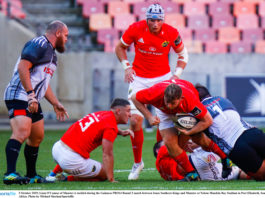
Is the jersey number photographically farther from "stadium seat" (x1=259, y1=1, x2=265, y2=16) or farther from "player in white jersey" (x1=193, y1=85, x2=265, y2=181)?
"stadium seat" (x1=259, y1=1, x2=265, y2=16)

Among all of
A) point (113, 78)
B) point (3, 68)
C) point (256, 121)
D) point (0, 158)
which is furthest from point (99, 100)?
point (0, 158)

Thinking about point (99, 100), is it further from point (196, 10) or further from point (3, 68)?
point (196, 10)

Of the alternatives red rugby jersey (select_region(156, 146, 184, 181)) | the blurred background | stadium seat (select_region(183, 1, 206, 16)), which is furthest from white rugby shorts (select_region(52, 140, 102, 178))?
stadium seat (select_region(183, 1, 206, 16))

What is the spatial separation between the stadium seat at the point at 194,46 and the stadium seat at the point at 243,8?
2692 mm

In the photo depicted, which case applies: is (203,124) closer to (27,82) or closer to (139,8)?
(27,82)

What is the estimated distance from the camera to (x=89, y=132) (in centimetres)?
615

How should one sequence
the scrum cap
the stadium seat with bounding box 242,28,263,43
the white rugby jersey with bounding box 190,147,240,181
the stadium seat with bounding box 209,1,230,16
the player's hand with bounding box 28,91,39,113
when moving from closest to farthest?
the player's hand with bounding box 28,91,39,113 < the white rugby jersey with bounding box 190,147,240,181 < the scrum cap < the stadium seat with bounding box 242,28,263,43 < the stadium seat with bounding box 209,1,230,16

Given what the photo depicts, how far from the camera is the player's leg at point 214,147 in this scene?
615 centimetres

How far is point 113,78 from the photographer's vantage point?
1605cm

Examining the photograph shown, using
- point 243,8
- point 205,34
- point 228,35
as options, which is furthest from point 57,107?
point 243,8

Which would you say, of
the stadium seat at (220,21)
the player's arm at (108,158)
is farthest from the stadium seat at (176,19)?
the player's arm at (108,158)

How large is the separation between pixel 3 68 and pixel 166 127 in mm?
9761

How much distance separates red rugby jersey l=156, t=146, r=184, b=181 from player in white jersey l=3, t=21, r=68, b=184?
125 cm

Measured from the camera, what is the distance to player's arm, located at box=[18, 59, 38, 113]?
5.65 m
